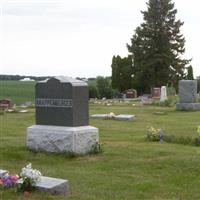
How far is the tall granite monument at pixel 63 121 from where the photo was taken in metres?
10.9

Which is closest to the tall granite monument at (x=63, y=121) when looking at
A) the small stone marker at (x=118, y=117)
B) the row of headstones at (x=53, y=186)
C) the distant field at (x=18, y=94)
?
the row of headstones at (x=53, y=186)

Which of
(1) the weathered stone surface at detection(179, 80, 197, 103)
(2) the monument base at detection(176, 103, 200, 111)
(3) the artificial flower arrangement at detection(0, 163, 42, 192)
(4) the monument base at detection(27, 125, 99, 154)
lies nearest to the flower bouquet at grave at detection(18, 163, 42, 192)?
(3) the artificial flower arrangement at detection(0, 163, 42, 192)

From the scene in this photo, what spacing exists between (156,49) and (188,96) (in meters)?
27.4

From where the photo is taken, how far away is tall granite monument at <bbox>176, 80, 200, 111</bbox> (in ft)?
83.4

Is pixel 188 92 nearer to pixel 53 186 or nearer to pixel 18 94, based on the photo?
pixel 53 186

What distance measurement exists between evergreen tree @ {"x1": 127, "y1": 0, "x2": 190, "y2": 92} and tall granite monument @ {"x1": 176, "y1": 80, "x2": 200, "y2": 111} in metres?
25.6

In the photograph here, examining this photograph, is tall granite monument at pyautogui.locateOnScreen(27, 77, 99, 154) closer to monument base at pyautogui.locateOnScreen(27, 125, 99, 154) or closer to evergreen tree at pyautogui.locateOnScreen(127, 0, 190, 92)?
monument base at pyautogui.locateOnScreen(27, 125, 99, 154)

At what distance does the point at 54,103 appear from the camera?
11312 mm

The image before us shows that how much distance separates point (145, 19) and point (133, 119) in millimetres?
35213

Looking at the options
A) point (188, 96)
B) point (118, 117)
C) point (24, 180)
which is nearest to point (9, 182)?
point (24, 180)

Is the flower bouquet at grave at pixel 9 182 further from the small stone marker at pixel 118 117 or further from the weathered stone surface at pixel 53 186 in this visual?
the small stone marker at pixel 118 117

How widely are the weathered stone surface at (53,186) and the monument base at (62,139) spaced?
3171mm

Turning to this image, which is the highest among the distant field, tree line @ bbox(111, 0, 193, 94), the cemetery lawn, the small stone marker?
tree line @ bbox(111, 0, 193, 94)

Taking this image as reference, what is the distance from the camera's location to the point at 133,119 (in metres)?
20.0
